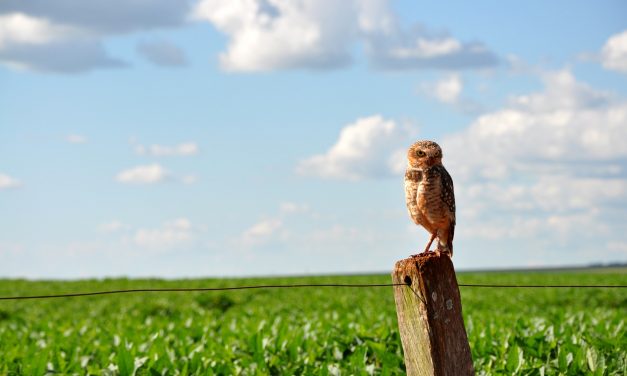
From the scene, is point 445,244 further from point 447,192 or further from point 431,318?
point 431,318

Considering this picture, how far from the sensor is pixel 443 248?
15.7 ft

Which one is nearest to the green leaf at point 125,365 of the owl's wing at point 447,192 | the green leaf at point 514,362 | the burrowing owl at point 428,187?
the burrowing owl at point 428,187

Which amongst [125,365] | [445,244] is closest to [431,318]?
[445,244]

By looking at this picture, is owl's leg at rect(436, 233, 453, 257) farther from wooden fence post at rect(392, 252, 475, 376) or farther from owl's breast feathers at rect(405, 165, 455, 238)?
wooden fence post at rect(392, 252, 475, 376)

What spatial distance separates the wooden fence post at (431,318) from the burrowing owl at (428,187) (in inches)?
22.0

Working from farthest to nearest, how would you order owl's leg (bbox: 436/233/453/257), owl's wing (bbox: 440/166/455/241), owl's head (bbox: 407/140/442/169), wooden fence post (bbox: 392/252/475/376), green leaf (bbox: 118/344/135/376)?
green leaf (bbox: 118/344/135/376)
owl's leg (bbox: 436/233/453/257)
owl's wing (bbox: 440/166/455/241)
owl's head (bbox: 407/140/442/169)
wooden fence post (bbox: 392/252/475/376)

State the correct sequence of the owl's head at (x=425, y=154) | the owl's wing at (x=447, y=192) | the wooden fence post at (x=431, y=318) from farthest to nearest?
the owl's wing at (x=447, y=192) < the owl's head at (x=425, y=154) < the wooden fence post at (x=431, y=318)

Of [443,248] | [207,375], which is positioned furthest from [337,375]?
[443,248]

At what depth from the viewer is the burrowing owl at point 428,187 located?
4375 mm

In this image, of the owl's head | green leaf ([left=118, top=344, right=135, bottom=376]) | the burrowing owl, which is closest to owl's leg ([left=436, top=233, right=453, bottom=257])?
the burrowing owl

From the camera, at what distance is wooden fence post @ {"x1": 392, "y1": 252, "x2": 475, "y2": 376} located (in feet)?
12.6

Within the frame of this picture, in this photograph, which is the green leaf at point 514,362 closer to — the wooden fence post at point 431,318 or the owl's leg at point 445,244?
the owl's leg at point 445,244

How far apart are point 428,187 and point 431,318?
2.98 ft

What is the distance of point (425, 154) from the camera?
4359 millimetres
